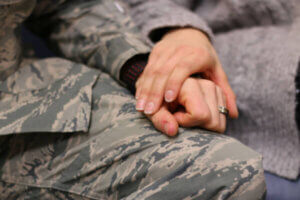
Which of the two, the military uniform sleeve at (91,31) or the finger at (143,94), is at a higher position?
the military uniform sleeve at (91,31)

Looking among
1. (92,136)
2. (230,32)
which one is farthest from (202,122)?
(230,32)

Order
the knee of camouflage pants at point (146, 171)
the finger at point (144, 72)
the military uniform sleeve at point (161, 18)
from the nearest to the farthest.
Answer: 1. the knee of camouflage pants at point (146, 171)
2. the finger at point (144, 72)
3. the military uniform sleeve at point (161, 18)

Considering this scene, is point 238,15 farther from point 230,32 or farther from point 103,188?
point 103,188

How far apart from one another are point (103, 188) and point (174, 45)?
271 millimetres

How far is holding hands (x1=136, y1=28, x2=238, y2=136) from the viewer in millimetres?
389

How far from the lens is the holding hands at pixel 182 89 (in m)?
0.39

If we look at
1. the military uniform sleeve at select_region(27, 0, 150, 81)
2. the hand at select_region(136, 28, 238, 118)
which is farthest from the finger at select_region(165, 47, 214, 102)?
the military uniform sleeve at select_region(27, 0, 150, 81)

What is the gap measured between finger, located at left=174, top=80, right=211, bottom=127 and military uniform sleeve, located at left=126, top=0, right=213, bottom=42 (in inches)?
7.9

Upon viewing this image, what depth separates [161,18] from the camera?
1.91 feet

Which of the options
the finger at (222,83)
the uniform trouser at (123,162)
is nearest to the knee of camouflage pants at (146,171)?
the uniform trouser at (123,162)

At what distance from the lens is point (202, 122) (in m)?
0.39

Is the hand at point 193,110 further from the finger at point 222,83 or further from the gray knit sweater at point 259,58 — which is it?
the gray knit sweater at point 259,58

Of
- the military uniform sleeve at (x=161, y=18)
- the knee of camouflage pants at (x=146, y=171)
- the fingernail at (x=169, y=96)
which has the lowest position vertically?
the knee of camouflage pants at (x=146, y=171)

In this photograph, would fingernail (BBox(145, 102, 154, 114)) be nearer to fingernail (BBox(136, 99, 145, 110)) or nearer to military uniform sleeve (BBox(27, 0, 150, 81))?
fingernail (BBox(136, 99, 145, 110))
